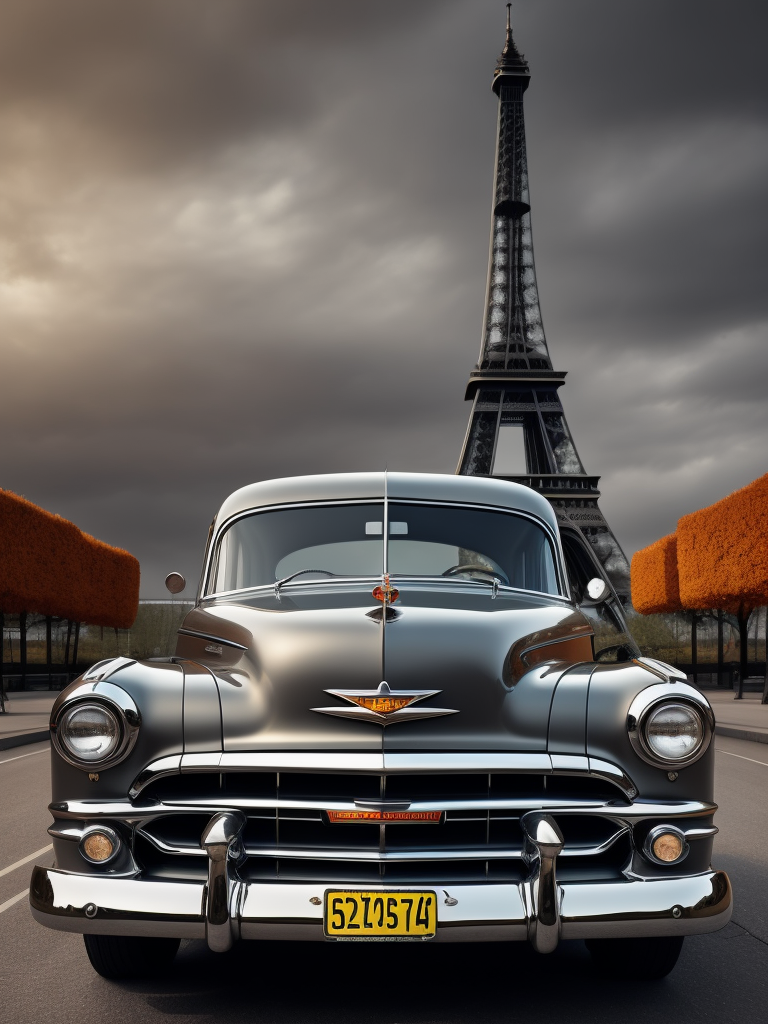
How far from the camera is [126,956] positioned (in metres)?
3.70

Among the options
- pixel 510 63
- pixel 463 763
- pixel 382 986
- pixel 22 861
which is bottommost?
pixel 22 861

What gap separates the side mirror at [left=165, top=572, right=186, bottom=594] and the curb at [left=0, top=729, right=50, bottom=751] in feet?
34.5

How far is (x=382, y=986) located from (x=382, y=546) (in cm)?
189

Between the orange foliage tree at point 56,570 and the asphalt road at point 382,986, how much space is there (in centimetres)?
2375

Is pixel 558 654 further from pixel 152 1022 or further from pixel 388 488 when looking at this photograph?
pixel 152 1022

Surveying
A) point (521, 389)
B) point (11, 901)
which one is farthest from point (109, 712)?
point (521, 389)

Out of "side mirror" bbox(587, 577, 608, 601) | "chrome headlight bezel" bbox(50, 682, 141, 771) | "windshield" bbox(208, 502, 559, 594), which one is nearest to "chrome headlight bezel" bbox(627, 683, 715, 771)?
"windshield" bbox(208, 502, 559, 594)

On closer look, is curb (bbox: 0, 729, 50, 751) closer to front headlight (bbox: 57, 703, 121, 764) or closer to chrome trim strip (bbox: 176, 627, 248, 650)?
chrome trim strip (bbox: 176, 627, 248, 650)

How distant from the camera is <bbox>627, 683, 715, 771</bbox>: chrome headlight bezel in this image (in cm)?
336

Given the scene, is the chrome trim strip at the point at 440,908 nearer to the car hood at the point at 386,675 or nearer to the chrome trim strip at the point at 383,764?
the chrome trim strip at the point at 383,764

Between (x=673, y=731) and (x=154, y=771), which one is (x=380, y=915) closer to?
(x=154, y=771)

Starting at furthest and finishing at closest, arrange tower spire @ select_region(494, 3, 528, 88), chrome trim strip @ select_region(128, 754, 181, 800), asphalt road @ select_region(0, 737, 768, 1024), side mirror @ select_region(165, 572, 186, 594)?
tower spire @ select_region(494, 3, 528, 88) → side mirror @ select_region(165, 572, 186, 594) → asphalt road @ select_region(0, 737, 768, 1024) → chrome trim strip @ select_region(128, 754, 181, 800)

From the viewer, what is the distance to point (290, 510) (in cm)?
504

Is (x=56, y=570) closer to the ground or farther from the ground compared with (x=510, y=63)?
closer to the ground
